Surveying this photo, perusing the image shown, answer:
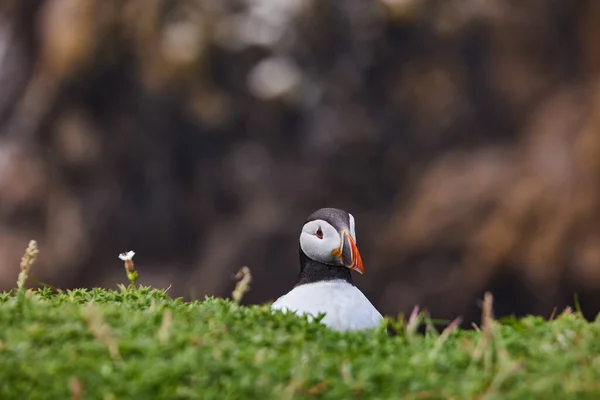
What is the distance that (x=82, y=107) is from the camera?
447 inches

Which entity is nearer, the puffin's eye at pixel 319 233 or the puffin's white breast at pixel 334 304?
the puffin's white breast at pixel 334 304

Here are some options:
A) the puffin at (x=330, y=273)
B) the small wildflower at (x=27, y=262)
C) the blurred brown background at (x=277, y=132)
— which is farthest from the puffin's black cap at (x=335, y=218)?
the blurred brown background at (x=277, y=132)

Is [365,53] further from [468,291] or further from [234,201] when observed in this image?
[468,291]

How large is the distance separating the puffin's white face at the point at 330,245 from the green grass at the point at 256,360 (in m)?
0.97

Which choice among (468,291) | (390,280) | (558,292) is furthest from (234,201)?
(558,292)

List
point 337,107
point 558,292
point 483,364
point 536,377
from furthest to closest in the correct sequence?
point 337,107 < point 558,292 < point 483,364 < point 536,377

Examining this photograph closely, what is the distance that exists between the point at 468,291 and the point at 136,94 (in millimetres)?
5379

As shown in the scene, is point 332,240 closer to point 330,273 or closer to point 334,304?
point 330,273

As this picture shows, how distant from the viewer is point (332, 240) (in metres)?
3.42

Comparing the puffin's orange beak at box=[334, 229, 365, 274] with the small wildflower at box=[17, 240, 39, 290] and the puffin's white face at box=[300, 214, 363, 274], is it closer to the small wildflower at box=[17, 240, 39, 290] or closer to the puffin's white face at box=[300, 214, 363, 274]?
the puffin's white face at box=[300, 214, 363, 274]

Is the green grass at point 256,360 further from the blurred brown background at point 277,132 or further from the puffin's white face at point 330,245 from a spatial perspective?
the blurred brown background at point 277,132

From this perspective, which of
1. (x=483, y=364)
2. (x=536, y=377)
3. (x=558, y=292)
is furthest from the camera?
(x=558, y=292)

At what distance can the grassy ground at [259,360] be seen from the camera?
183 cm

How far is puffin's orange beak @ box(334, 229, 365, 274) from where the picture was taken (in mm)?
3383
